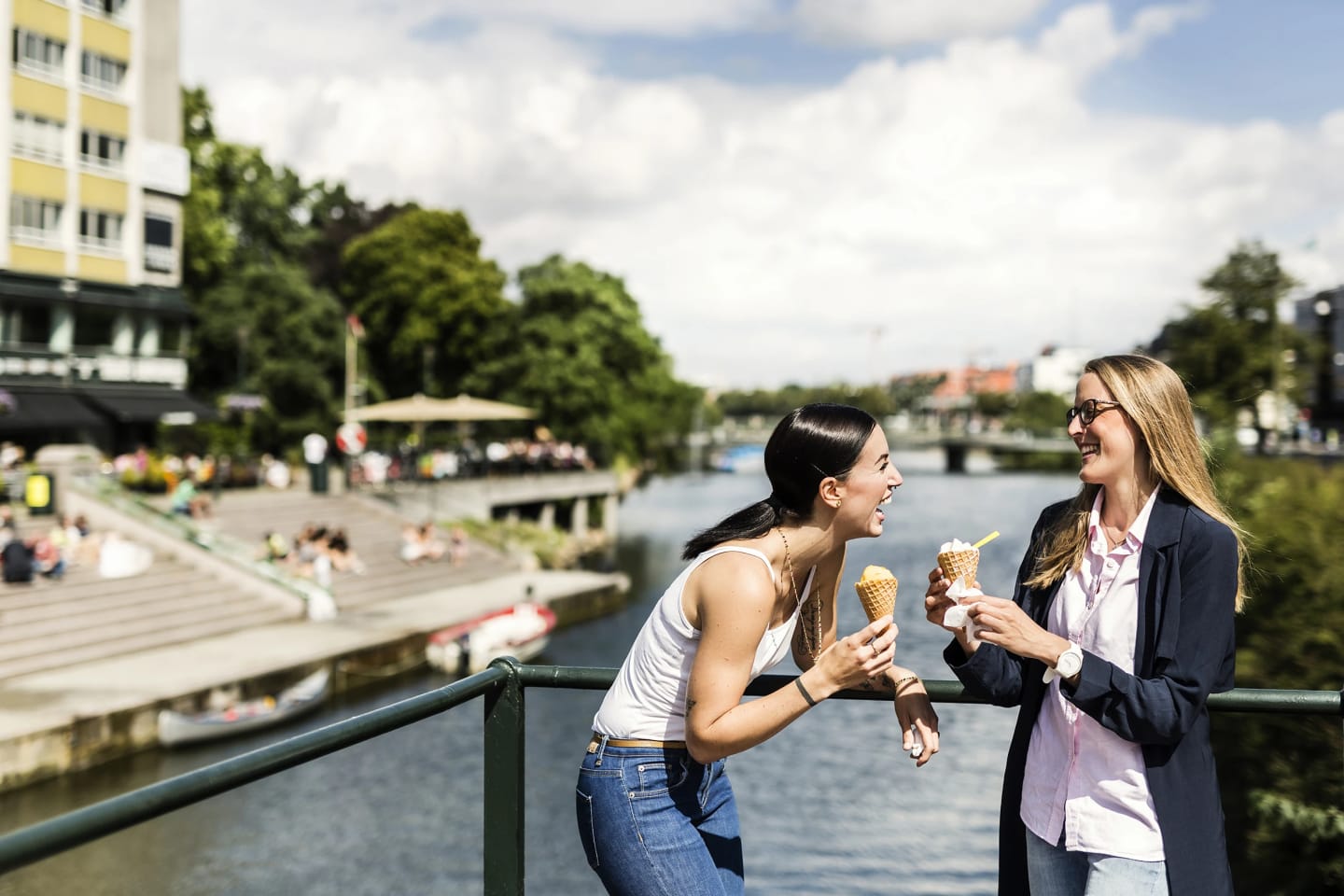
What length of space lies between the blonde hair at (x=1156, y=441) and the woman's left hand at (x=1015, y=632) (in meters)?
0.25

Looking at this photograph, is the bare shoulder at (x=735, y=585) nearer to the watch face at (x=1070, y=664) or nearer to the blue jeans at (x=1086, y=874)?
the watch face at (x=1070, y=664)

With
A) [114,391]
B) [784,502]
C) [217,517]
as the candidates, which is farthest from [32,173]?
[784,502]

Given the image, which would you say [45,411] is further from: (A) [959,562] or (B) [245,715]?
(A) [959,562]

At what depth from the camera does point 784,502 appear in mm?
2562

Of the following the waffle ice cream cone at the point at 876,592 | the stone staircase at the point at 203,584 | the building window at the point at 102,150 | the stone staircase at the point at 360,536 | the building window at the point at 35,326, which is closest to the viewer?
the waffle ice cream cone at the point at 876,592

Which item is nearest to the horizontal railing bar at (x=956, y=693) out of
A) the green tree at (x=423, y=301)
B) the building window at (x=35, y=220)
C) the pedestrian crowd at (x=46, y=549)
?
the pedestrian crowd at (x=46, y=549)

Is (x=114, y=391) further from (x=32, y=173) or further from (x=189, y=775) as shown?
(x=189, y=775)

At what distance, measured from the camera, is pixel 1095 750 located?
236 cm

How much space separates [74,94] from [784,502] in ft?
129

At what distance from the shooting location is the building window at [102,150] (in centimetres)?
3706

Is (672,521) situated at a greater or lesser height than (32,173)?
lesser

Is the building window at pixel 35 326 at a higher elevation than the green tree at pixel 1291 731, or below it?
higher

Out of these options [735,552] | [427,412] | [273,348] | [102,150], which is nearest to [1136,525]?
[735,552]

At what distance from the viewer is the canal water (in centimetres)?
1500
